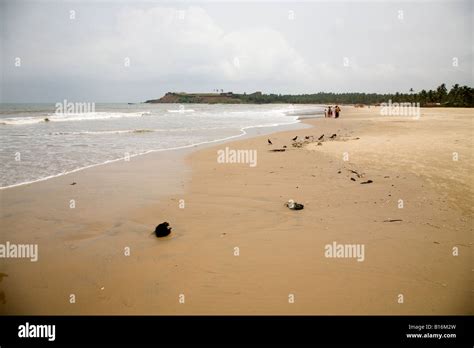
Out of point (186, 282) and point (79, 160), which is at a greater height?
point (79, 160)

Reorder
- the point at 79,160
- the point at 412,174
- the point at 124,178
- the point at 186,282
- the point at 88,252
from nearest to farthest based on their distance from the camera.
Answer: the point at 186,282, the point at 88,252, the point at 412,174, the point at 124,178, the point at 79,160

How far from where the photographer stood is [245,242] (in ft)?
15.9

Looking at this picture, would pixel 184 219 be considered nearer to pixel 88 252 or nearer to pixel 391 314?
pixel 88 252

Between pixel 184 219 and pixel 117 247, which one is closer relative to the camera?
pixel 117 247

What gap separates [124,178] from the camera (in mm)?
8844

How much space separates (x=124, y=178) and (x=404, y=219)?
7.18m

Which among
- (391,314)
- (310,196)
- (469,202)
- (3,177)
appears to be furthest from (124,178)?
(469,202)

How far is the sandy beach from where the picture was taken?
349 cm

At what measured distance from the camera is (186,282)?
3.81 metres

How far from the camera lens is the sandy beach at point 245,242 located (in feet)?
11.4
